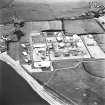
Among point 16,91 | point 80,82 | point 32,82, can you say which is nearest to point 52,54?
point 32,82

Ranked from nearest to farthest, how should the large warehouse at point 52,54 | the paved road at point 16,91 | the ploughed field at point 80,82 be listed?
the ploughed field at point 80,82, the paved road at point 16,91, the large warehouse at point 52,54

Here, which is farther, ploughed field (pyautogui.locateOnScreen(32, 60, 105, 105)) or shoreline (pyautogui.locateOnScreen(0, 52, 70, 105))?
shoreline (pyautogui.locateOnScreen(0, 52, 70, 105))

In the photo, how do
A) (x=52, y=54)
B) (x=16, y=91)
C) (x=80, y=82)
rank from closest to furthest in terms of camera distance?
(x=16, y=91) → (x=80, y=82) → (x=52, y=54)

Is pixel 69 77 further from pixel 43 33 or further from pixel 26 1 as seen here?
pixel 26 1

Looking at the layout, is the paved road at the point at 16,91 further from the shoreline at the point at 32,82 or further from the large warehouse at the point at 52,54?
the shoreline at the point at 32,82

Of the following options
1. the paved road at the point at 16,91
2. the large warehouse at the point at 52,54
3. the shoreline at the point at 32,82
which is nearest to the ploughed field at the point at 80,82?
the large warehouse at the point at 52,54

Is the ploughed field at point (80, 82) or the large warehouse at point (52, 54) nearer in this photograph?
the ploughed field at point (80, 82)

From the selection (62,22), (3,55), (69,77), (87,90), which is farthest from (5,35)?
(87,90)

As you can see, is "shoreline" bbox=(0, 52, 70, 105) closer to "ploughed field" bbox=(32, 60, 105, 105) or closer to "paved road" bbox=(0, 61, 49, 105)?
"paved road" bbox=(0, 61, 49, 105)

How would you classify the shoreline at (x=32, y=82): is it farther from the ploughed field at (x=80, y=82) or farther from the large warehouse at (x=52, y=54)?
the ploughed field at (x=80, y=82)

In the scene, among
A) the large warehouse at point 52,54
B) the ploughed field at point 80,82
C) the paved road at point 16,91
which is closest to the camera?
the ploughed field at point 80,82

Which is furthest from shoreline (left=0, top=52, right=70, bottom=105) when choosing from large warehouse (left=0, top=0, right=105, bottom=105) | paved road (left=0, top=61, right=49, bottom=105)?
paved road (left=0, top=61, right=49, bottom=105)

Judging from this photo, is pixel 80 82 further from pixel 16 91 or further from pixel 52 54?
pixel 16 91
